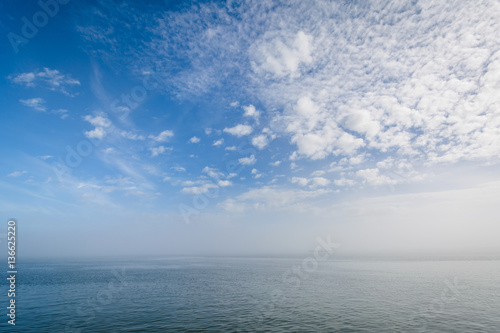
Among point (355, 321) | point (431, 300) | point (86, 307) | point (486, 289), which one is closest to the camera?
point (355, 321)

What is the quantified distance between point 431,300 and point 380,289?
42.0 feet

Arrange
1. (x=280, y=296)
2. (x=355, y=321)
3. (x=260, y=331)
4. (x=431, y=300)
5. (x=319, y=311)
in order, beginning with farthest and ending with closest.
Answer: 1. (x=280, y=296)
2. (x=431, y=300)
3. (x=319, y=311)
4. (x=355, y=321)
5. (x=260, y=331)

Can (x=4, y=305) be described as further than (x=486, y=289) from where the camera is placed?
No

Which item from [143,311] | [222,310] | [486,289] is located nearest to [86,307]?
[143,311]

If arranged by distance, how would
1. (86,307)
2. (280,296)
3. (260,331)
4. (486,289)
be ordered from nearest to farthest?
(260,331) → (86,307) → (280,296) → (486,289)

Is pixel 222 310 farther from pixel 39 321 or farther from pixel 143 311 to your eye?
pixel 39 321

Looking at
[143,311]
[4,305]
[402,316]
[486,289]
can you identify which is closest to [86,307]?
[143,311]

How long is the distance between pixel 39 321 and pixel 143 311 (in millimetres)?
14359

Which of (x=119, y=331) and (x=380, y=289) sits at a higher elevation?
(x=119, y=331)

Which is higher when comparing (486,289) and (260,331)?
(260,331)

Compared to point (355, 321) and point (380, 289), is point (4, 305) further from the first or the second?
point (380, 289)

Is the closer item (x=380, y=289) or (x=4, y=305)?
(x=4, y=305)

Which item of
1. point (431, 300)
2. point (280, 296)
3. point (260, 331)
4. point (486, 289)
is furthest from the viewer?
point (486, 289)

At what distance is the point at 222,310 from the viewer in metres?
43.0
